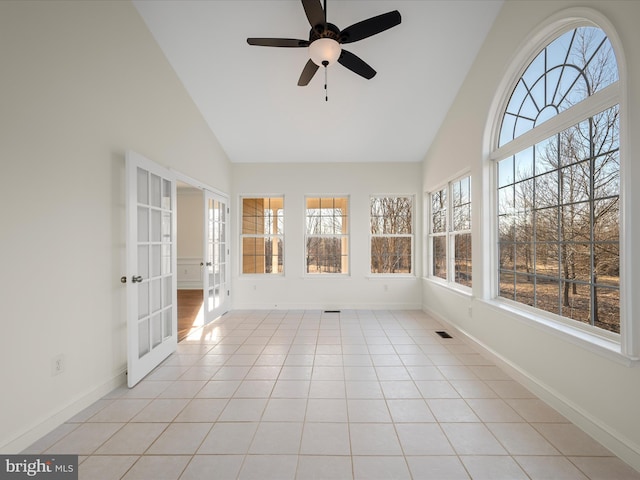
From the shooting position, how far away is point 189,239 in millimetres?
7750

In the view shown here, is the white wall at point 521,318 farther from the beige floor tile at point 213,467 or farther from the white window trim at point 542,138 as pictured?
the beige floor tile at point 213,467

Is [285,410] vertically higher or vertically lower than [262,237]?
lower

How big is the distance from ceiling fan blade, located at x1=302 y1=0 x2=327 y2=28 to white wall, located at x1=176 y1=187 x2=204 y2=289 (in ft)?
20.3

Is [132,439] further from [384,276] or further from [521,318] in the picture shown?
[384,276]

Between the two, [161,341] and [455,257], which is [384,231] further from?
[161,341]

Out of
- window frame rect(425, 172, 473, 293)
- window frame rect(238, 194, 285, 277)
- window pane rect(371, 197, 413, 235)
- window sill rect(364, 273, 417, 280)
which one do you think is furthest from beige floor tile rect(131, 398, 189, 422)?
window pane rect(371, 197, 413, 235)

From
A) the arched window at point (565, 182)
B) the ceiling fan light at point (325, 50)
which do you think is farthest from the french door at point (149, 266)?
the arched window at point (565, 182)

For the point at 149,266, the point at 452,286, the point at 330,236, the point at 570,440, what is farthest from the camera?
the point at 330,236

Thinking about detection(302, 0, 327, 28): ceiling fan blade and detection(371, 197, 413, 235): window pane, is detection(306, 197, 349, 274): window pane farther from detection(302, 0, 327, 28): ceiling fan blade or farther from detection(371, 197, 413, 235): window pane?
detection(302, 0, 327, 28): ceiling fan blade

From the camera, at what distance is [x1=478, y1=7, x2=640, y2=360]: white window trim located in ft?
5.47

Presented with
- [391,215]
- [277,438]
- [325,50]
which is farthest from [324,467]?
[391,215]

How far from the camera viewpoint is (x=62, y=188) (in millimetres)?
2041

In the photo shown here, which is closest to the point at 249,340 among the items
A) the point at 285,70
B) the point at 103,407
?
the point at 103,407

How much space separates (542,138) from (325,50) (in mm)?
1909
